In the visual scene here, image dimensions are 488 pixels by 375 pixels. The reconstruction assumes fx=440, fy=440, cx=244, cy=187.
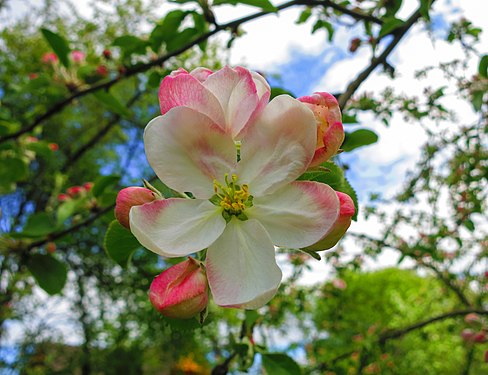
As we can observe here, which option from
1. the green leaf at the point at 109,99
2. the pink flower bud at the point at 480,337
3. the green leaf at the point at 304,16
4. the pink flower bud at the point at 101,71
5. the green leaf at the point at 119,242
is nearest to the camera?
the green leaf at the point at 119,242

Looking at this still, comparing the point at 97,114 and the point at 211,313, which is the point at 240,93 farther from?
the point at 97,114

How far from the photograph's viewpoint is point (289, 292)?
2.36 meters

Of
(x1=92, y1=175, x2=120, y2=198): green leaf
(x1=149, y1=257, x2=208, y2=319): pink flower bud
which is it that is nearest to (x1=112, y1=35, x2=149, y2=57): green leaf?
(x1=92, y1=175, x2=120, y2=198): green leaf

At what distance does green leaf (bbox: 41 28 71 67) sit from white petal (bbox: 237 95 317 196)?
102cm

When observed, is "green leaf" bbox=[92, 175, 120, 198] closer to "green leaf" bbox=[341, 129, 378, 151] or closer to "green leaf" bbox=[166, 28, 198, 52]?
"green leaf" bbox=[166, 28, 198, 52]

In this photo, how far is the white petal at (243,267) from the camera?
0.44 metres

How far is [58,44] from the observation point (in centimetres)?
133

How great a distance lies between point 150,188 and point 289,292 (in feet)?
6.45

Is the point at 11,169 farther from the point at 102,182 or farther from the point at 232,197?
the point at 232,197

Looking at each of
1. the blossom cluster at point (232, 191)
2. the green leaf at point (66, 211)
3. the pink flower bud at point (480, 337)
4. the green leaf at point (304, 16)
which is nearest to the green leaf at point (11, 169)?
the green leaf at point (66, 211)

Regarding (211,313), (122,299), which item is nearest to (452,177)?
(211,313)

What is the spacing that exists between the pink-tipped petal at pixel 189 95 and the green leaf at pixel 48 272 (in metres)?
0.76

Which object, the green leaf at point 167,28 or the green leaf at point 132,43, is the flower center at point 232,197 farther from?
the green leaf at point 132,43

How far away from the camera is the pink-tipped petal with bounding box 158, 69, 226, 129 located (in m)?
0.47
